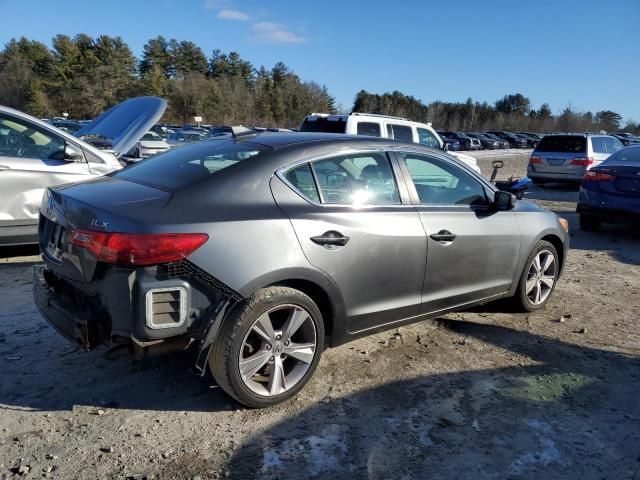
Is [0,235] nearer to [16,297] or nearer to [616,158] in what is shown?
[16,297]

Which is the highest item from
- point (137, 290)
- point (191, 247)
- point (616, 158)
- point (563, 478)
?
point (616, 158)

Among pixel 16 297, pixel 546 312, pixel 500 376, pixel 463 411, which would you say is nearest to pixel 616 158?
pixel 546 312

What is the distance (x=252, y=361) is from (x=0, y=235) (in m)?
3.84

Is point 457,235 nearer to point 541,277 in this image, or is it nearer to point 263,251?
point 541,277

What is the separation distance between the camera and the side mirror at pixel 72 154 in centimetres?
564

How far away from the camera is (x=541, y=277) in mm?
4738

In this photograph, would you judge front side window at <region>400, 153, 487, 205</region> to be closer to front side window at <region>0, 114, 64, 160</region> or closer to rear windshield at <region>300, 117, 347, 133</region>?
front side window at <region>0, 114, 64, 160</region>

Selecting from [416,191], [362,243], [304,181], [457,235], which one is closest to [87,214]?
[304,181]

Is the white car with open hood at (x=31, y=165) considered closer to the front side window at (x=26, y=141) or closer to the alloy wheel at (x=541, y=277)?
the front side window at (x=26, y=141)

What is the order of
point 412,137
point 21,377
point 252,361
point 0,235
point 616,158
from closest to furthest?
point 252,361 → point 21,377 → point 0,235 → point 616,158 → point 412,137

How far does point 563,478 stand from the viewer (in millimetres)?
2502

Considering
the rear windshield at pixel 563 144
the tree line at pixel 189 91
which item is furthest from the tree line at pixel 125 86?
the rear windshield at pixel 563 144

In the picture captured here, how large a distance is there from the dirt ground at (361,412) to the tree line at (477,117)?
7949cm

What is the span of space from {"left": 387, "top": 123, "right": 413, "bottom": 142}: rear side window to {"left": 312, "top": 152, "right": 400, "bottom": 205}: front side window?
621 centimetres
